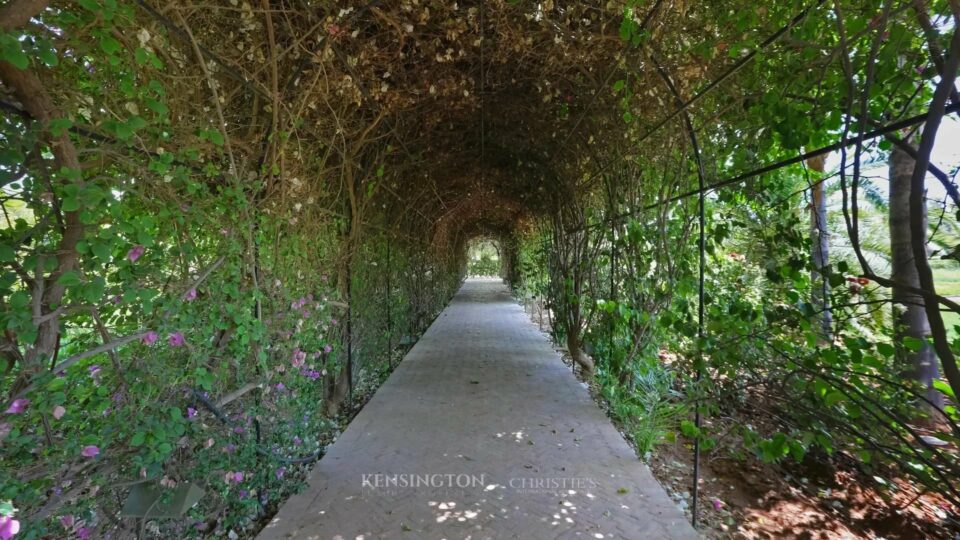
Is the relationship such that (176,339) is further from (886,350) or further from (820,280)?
(820,280)

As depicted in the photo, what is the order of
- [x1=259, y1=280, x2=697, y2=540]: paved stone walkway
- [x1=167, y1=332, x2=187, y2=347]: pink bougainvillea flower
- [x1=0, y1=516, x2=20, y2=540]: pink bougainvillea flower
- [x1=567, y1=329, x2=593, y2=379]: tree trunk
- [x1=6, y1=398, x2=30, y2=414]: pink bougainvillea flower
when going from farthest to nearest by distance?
[x1=567, y1=329, x2=593, y2=379]: tree trunk, [x1=259, y1=280, x2=697, y2=540]: paved stone walkway, [x1=167, y1=332, x2=187, y2=347]: pink bougainvillea flower, [x1=6, y1=398, x2=30, y2=414]: pink bougainvillea flower, [x1=0, y1=516, x2=20, y2=540]: pink bougainvillea flower

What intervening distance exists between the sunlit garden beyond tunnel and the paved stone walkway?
0.08ft

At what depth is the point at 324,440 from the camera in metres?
3.36

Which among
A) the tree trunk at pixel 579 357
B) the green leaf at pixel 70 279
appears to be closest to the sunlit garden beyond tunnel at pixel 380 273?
the green leaf at pixel 70 279

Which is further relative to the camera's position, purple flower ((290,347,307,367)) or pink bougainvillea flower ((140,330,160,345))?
purple flower ((290,347,307,367))

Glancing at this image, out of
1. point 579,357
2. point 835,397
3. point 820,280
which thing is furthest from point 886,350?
point 579,357

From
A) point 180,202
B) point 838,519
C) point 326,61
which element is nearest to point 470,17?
point 326,61

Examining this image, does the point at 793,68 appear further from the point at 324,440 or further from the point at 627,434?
the point at 324,440

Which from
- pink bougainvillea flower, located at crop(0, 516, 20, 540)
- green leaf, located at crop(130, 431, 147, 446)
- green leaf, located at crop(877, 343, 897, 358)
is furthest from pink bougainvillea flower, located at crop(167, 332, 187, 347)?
green leaf, located at crop(877, 343, 897, 358)

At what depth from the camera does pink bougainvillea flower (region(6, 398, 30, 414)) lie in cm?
107

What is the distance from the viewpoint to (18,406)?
1.08 meters

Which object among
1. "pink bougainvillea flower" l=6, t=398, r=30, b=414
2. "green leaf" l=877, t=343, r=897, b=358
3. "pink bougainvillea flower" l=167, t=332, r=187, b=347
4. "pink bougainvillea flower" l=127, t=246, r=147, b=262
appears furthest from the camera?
"pink bougainvillea flower" l=167, t=332, r=187, b=347

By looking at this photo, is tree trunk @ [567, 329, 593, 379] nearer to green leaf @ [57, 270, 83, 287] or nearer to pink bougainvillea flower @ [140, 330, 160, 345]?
pink bougainvillea flower @ [140, 330, 160, 345]

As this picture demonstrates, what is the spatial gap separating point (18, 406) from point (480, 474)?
222 cm
